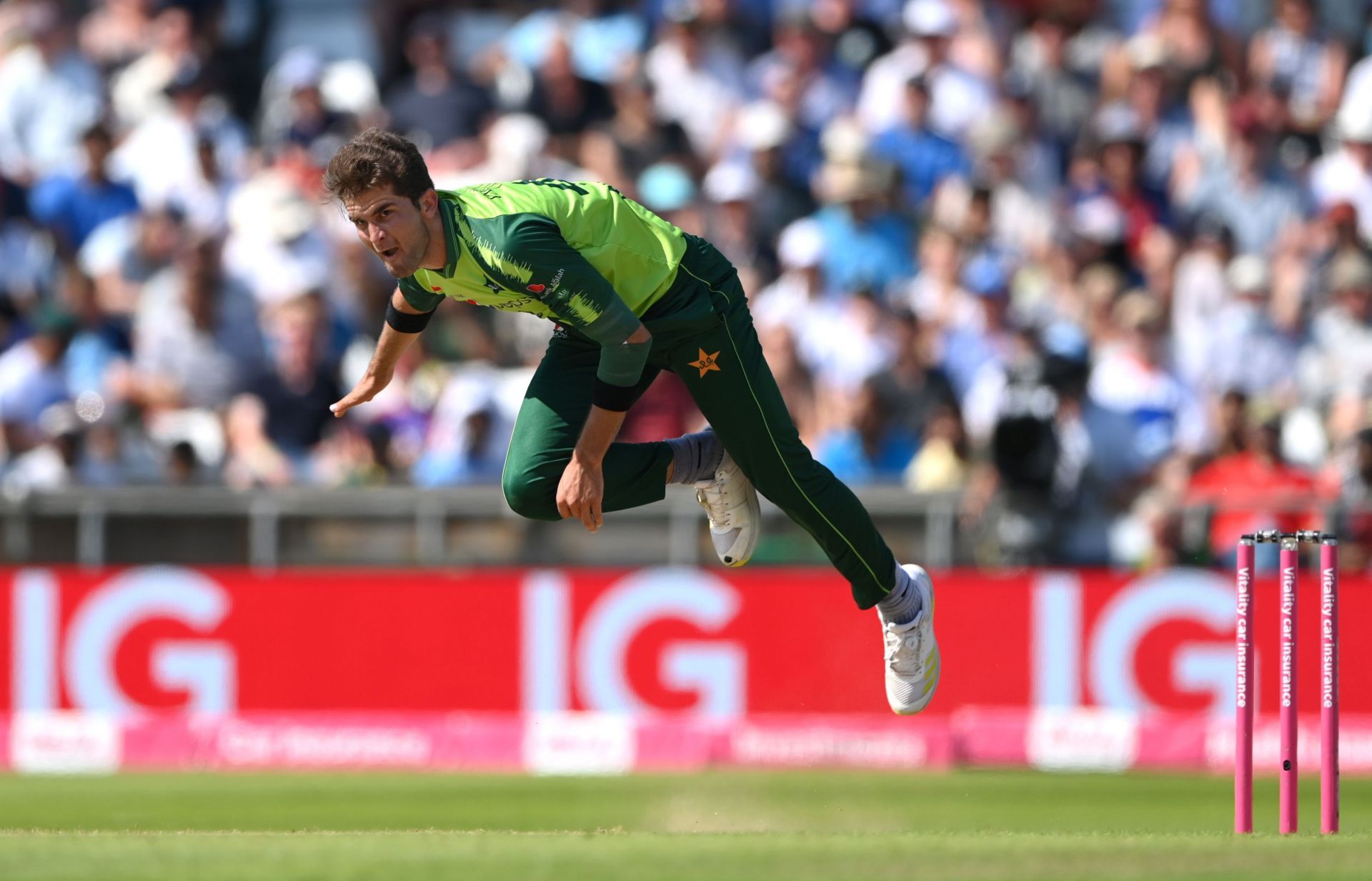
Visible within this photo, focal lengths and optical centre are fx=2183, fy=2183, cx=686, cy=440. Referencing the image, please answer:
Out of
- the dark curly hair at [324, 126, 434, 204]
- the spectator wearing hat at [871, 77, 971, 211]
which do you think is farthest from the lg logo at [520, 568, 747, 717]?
the dark curly hair at [324, 126, 434, 204]

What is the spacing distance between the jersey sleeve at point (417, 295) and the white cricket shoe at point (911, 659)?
1855 mm

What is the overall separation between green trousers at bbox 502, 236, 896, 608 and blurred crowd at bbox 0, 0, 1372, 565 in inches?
147

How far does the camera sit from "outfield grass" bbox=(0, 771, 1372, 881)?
5.48 m

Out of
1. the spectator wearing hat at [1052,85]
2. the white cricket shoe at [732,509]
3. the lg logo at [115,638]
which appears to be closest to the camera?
the white cricket shoe at [732,509]

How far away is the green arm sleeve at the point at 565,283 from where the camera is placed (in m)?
6.24

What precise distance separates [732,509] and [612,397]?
1075 mm

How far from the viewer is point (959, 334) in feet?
39.7

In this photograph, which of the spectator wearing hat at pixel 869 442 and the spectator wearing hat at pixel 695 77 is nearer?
the spectator wearing hat at pixel 869 442

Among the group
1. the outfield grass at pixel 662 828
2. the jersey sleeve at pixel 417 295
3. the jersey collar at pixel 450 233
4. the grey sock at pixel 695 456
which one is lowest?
the outfield grass at pixel 662 828

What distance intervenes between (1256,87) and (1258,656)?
4.29 meters

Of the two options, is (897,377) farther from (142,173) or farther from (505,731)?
(142,173)

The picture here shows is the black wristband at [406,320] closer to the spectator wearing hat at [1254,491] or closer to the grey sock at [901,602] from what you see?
the grey sock at [901,602]

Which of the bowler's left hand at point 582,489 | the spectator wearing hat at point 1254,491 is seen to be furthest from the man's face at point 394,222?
the spectator wearing hat at point 1254,491

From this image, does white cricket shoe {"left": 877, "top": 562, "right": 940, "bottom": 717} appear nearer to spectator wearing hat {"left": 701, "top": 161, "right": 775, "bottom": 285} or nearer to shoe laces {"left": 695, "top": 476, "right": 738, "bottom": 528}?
shoe laces {"left": 695, "top": 476, "right": 738, "bottom": 528}
